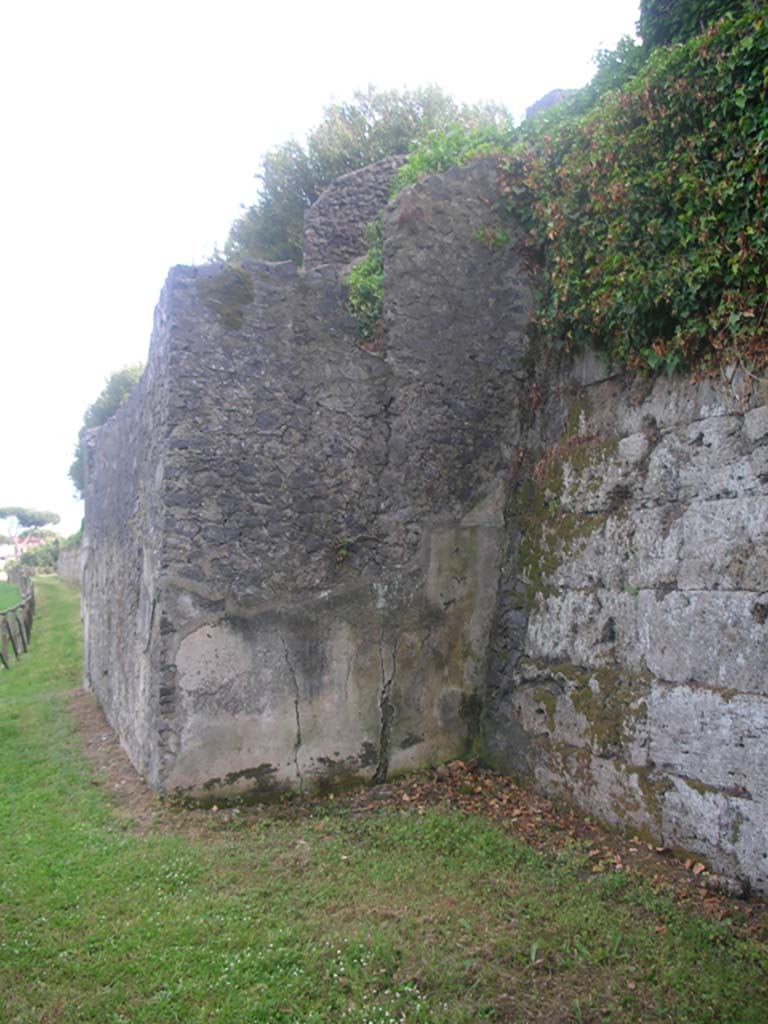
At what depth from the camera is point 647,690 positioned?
484cm

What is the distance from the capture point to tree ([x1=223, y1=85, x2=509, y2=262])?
20.7 metres

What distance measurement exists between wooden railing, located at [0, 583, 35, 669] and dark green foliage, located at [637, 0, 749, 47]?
13.7 metres

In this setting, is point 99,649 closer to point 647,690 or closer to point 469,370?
point 469,370

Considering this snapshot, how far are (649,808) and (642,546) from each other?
1.67 meters

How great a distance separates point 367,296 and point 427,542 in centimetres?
231

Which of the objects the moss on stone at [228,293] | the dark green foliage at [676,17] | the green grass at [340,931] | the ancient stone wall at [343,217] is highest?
the ancient stone wall at [343,217]

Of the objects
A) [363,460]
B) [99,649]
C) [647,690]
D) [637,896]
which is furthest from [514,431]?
[99,649]

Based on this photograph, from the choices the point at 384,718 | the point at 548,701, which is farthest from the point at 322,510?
the point at 548,701

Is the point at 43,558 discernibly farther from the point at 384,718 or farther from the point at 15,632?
the point at 384,718

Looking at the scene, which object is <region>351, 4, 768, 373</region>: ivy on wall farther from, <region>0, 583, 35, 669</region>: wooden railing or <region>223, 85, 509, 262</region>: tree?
<region>223, 85, 509, 262</region>: tree

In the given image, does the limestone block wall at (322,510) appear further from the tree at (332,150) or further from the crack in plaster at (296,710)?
the tree at (332,150)

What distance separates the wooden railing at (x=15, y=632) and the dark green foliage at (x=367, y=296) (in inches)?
423

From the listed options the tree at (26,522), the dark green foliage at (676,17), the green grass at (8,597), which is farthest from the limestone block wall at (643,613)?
the tree at (26,522)

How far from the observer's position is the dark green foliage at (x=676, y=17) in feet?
16.3
